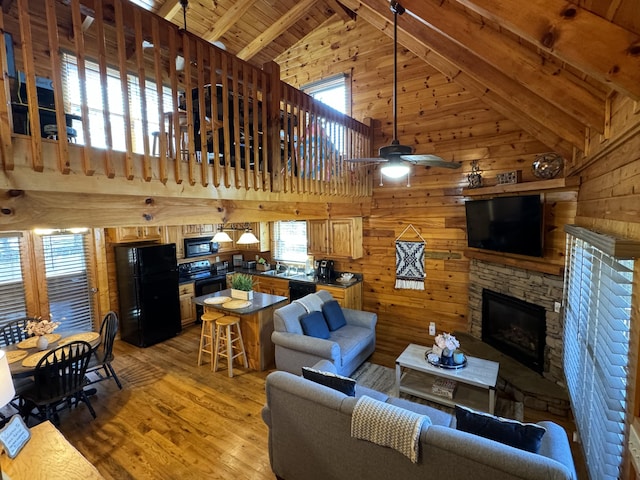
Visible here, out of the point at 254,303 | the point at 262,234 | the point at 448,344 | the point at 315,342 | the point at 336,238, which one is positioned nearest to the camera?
the point at 448,344

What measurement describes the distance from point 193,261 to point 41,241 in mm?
2387

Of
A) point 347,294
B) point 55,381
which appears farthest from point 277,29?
point 55,381

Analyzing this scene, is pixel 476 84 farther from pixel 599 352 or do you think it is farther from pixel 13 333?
pixel 13 333

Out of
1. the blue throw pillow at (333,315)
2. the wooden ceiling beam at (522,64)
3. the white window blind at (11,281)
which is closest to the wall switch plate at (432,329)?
the blue throw pillow at (333,315)

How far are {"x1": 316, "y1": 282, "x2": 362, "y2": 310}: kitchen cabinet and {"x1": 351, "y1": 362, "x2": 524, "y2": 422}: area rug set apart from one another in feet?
3.48

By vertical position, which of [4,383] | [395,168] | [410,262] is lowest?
[4,383]

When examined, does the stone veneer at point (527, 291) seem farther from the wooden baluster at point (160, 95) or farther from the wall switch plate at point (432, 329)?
the wooden baluster at point (160, 95)

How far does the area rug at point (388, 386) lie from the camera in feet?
11.1

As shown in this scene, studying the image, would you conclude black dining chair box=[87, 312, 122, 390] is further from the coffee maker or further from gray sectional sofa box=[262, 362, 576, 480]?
the coffee maker

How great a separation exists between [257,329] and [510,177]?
153 inches

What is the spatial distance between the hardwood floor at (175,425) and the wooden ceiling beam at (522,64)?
2936mm

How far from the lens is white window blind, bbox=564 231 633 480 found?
1731 millimetres

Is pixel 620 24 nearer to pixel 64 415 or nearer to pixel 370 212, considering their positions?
pixel 370 212

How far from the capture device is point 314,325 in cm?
414
